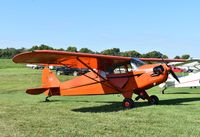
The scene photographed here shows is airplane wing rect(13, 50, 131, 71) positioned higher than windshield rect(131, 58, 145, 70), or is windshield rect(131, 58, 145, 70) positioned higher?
airplane wing rect(13, 50, 131, 71)

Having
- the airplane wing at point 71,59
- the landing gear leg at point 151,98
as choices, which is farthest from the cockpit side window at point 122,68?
the landing gear leg at point 151,98

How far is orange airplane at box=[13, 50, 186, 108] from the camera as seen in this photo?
44.0 feet

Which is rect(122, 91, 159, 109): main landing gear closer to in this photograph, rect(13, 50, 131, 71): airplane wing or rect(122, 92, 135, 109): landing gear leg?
rect(122, 92, 135, 109): landing gear leg

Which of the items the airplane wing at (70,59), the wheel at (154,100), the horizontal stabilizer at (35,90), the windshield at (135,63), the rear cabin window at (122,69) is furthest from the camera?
the horizontal stabilizer at (35,90)

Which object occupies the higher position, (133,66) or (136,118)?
(133,66)

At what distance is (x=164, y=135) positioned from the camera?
302 inches

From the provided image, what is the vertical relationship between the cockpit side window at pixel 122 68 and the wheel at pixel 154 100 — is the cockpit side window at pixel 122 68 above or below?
above

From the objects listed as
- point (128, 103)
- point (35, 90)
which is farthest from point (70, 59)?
point (35, 90)

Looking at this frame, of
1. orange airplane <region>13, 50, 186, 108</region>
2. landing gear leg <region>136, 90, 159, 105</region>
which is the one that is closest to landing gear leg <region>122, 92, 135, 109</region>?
orange airplane <region>13, 50, 186, 108</region>

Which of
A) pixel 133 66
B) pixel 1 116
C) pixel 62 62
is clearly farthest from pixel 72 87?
pixel 1 116

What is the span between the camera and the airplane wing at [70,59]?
1242 centimetres

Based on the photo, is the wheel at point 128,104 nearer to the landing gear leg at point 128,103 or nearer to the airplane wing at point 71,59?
the landing gear leg at point 128,103

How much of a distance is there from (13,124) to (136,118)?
11.2 ft

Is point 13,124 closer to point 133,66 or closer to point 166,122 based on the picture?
point 166,122
